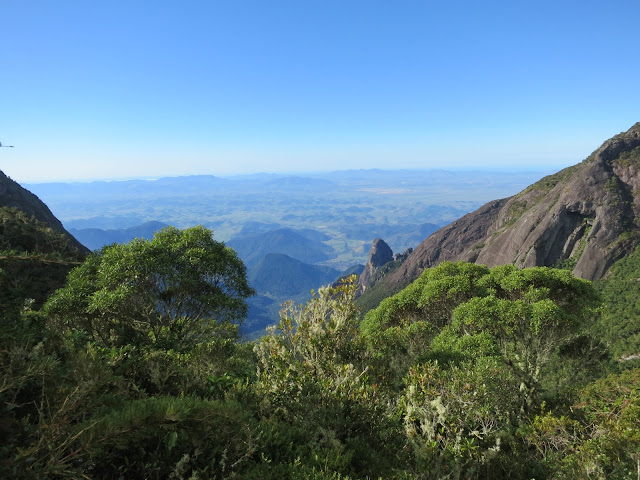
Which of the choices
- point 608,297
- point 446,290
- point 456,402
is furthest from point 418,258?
point 456,402

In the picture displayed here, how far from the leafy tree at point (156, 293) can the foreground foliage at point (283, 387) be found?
7cm

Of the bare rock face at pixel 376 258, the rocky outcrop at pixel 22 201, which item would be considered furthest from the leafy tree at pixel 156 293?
the bare rock face at pixel 376 258

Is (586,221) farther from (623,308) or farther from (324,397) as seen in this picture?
(324,397)

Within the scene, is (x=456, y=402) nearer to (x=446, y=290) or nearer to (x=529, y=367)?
(x=529, y=367)

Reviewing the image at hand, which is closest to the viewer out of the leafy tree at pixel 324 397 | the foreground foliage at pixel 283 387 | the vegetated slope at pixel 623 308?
the foreground foliage at pixel 283 387

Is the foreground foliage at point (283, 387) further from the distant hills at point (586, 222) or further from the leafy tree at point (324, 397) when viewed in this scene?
the distant hills at point (586, 222)

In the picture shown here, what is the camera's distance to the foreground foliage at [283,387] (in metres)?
4.18

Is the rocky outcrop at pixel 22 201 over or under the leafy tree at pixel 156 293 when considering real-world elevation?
over

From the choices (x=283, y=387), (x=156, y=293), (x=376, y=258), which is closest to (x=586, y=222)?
(x=156, y=293)

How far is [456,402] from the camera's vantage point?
687cm

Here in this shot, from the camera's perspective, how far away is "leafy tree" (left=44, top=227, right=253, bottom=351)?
36.1ft

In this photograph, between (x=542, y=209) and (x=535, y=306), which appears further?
(x=542, y=209)

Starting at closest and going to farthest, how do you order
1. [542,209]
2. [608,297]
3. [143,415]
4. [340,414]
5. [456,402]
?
[143,415], [340,414], [456,402], [608,297], [542,209]

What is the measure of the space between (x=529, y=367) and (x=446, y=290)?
4.36 metres
